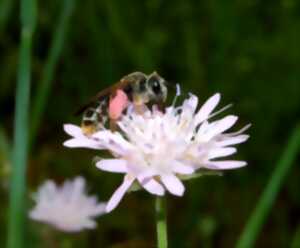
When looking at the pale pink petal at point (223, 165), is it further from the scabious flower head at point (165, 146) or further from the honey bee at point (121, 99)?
the honey bee at point (121, 99)

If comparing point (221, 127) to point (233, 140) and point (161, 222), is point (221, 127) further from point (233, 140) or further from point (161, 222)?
point (161, 222)

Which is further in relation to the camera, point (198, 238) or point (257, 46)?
point (257, 46)

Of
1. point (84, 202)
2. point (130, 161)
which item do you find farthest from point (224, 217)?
point (130, 161)

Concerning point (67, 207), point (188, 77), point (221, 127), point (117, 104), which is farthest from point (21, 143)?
point (188, 77)

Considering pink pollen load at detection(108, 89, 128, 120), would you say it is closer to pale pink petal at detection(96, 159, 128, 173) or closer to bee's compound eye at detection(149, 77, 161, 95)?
bee's compound eye at detection(149, 77, 161, 95)

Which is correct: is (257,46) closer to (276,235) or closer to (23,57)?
(276,235)

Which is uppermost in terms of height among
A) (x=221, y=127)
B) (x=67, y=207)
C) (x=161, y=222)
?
(x=67, y=207)
